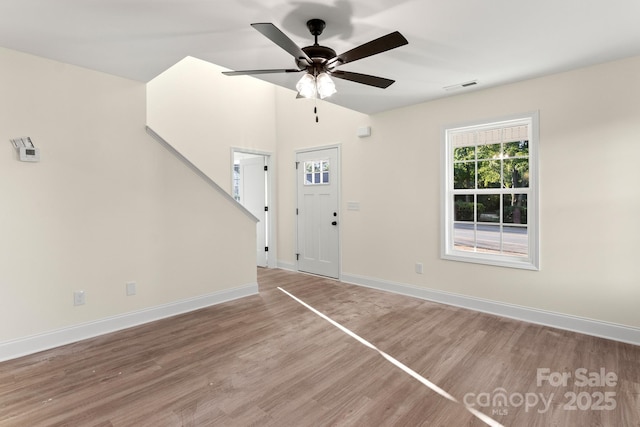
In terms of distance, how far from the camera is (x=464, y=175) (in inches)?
157

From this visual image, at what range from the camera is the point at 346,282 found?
507 centimetres

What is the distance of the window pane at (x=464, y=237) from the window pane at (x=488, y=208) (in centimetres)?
17

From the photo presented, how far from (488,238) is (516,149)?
1040 millimetres

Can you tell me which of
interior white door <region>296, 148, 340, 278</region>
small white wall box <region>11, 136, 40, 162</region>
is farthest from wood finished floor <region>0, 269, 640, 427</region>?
interior white door <region>296, 148, 340, 278</region>

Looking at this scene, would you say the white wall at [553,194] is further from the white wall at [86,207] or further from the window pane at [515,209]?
the white wall at [86,207]

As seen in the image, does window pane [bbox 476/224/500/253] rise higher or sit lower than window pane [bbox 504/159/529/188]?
lower

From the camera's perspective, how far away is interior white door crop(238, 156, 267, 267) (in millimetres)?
6172

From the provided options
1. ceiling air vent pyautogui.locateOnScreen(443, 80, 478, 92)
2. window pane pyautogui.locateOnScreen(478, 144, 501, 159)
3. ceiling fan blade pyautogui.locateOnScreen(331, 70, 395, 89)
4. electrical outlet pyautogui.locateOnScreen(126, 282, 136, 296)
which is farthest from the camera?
window pane pyautogui.locateOnScreen(478, 144, 501, 159)

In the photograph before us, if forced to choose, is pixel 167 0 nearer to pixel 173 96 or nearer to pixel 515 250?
pixel 173 96

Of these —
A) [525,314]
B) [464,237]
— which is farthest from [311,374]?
[464,237]

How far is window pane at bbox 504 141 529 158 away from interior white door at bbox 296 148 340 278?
2.33m

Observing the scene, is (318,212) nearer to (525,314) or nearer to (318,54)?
(525,314)

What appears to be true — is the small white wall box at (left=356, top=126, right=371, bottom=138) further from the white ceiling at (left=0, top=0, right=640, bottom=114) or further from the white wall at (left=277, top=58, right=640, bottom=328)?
the white ceiling at (left=0, top=0, right=640, bottom=114)

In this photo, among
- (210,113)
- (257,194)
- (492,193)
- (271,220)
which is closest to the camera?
(492,193)
